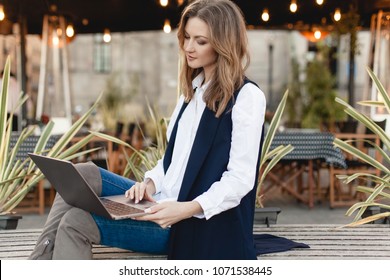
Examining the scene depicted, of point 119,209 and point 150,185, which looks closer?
point 119,209

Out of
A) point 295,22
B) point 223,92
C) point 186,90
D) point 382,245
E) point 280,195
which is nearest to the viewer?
point 223,92

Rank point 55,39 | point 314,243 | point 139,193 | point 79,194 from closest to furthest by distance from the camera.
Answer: point 79,194
point 139,193
point 314,243
point 55,39

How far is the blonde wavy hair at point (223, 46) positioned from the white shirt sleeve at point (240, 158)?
55mm

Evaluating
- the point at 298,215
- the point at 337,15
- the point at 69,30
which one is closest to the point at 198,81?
the point at 298,215

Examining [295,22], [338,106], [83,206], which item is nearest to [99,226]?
[83,206]

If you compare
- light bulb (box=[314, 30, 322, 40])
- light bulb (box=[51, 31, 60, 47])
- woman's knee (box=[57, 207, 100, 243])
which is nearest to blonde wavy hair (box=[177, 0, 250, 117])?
woman's knee (box=[57, 207, 100, 243])

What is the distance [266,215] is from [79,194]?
124 cm

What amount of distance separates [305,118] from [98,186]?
38.8ft

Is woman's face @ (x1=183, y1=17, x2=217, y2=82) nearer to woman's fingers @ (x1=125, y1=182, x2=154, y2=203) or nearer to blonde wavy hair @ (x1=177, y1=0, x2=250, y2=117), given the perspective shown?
blonde wavy hair @ (x1=177, y1=0, x2=250, y2=117)

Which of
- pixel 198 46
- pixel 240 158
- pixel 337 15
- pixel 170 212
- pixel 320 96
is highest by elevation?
pixel 337 15

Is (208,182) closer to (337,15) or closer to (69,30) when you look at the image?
(337,15)

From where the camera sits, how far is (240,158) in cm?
211
